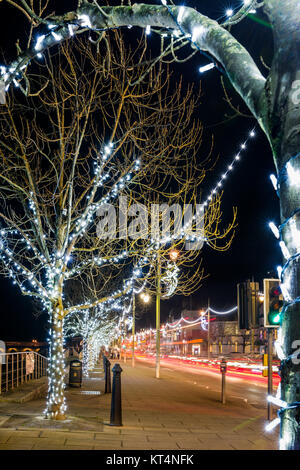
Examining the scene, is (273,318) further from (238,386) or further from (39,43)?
(238,386)

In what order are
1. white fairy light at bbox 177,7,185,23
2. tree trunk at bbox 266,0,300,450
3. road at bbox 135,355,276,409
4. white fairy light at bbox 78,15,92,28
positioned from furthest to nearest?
road at bbox 135,355,276,409 → white fairy light at bbox 78,15,92,28 → white fairy light at bbox 177,7,185,23 → tree trunk at bbox 266,0,300,450

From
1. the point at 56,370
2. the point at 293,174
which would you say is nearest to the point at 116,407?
the point at 56,370

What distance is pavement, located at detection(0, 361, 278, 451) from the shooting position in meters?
7.24

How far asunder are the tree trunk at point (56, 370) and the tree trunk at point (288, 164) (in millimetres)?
7793

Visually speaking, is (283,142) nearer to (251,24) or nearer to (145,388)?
(251,24)

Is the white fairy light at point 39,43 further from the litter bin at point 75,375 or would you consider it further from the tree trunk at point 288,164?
the litter bin at point 75,375

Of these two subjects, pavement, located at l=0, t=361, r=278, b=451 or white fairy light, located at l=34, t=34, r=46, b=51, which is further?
pavement, located at l=0, t=361, r=278, b=451

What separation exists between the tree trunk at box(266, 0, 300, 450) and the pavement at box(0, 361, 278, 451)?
546cm

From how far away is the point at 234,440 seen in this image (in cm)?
820

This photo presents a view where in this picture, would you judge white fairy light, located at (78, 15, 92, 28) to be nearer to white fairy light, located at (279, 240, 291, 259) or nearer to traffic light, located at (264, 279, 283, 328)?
white fairy light, located at (279, 240, 291, 259)

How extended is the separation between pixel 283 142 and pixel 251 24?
15.7ft

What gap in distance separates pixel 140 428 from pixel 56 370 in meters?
2.03

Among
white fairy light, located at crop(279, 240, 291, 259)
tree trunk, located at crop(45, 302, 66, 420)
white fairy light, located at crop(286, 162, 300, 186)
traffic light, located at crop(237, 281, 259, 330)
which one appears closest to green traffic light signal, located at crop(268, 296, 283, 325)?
traffic light, located at crop(237, 281, 259, 330)

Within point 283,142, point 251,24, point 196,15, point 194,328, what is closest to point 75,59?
point 251,24
